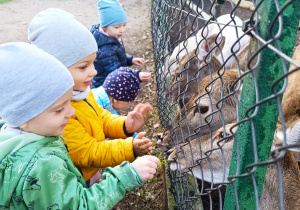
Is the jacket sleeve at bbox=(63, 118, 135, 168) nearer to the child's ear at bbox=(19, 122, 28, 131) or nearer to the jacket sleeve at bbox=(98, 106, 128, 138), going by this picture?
the jacket sleeve at bbox=(98, 106, 128, 138)

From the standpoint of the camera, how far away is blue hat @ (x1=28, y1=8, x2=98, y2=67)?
7.54 feet

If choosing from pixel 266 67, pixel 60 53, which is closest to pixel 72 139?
pixel 60 53

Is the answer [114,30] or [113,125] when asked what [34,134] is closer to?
[113,125]

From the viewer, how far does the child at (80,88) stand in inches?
90.8

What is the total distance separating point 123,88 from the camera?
320 centimetres

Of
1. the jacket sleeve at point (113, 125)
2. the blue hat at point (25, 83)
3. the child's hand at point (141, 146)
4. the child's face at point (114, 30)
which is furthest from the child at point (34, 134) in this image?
the child's face at point (114, 30)

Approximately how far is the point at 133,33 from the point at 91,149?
272 inches

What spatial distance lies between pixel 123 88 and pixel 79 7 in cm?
938

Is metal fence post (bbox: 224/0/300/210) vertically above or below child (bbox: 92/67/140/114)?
above

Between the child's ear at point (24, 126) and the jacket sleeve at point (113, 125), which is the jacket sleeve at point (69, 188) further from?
the jacket sleeve at point (113, 125)

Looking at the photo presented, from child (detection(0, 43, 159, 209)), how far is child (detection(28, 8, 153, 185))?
1.73 ft

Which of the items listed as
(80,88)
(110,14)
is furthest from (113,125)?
(110,14)

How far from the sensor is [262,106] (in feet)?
4.25

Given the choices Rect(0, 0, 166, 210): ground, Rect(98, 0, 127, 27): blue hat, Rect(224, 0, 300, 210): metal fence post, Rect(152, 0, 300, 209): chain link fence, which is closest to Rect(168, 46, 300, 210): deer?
Rect(152, 0, 300, 209): chain link fence
